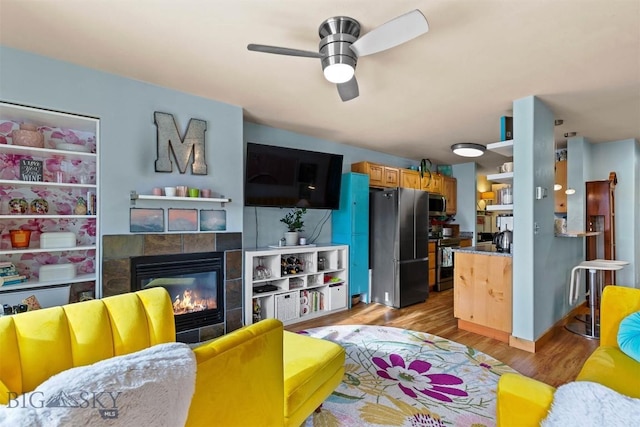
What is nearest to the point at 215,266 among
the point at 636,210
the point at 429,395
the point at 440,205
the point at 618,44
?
the point at 429,395

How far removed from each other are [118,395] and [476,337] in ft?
11.1

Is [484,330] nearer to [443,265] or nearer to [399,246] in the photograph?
[399,246]

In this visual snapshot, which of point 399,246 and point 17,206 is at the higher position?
point 17,206

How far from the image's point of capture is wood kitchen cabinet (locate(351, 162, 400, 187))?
475 cm

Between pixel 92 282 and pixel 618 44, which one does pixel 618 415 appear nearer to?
pixel 618 44

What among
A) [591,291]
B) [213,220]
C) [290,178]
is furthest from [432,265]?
[213,220]

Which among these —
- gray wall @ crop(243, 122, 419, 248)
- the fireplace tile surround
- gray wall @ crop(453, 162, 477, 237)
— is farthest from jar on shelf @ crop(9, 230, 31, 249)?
gray wall @ crop(453, 162, 477, 237)

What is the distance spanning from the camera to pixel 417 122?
12.2ft

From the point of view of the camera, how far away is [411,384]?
7.57 feet

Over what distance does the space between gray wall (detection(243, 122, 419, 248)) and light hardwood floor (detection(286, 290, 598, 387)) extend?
45.6 inches

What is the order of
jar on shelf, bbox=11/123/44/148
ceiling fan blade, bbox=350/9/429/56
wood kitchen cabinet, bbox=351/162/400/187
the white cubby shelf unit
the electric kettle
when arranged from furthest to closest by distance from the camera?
wood kitchen cabinet, bbox=351/162/400/187
the white cubby shelf unit
the electric kettle
jar on shelf, bbox=11/123/44/148
ceiling fan blade, bbox=350/9/429/56

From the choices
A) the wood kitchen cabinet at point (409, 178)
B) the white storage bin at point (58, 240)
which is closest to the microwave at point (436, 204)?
the wood kitchen cabinet at point (409, 178)

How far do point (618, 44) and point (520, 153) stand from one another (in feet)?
3.51

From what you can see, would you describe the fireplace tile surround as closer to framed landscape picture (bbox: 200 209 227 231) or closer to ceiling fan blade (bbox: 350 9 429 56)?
framed landscape picture (bbox: 200 209 227 231)
